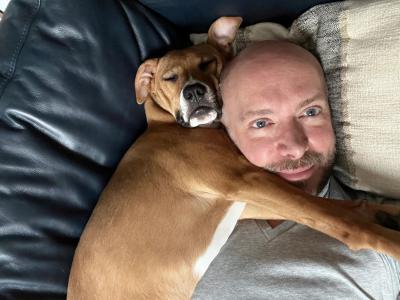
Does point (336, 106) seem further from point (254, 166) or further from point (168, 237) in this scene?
point (168, 237)

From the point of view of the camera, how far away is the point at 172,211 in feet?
6.23

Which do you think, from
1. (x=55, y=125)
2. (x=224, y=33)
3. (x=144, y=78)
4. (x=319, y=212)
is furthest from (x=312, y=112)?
(x=55, y=125)

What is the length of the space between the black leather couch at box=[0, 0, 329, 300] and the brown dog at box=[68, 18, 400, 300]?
0.14 meters

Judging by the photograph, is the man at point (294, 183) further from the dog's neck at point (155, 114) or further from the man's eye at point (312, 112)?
the dog's neck at point (155, 114)

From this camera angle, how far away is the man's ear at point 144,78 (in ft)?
7.13

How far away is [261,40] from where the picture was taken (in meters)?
2.22

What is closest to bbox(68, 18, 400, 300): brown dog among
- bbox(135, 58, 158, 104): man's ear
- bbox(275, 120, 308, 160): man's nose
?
bbox(275, 120, 308, 160): man's nose

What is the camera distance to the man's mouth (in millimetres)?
1863

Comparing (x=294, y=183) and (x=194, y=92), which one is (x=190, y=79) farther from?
(x=294, y=183)

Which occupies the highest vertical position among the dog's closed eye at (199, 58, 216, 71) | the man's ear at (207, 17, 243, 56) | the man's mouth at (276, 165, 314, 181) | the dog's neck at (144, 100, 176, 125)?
the man's ear at (207, 17, 243, 56)

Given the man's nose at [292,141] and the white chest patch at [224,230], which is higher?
the man's nose at [292,141]

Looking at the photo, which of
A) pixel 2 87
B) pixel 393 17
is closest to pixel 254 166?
pixel 393 17

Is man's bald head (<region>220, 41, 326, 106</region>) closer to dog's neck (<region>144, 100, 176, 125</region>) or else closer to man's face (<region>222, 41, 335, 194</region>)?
man's face (<region>222, 41, 335, 194</region>)

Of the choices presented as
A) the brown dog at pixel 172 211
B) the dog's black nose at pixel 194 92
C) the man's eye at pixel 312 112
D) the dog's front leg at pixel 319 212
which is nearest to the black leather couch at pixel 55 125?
the brown dog at pixel 172 211
